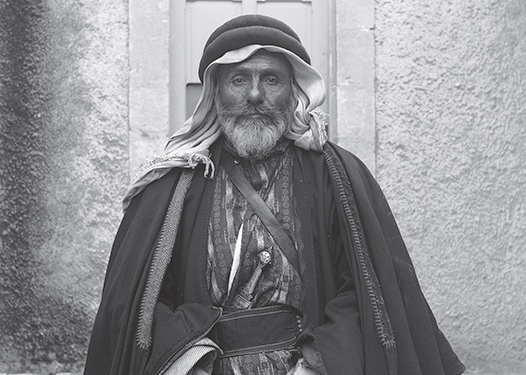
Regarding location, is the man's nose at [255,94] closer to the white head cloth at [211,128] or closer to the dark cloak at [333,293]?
the white head cloth at [211,128]

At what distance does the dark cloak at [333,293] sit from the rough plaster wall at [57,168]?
2.10 meters

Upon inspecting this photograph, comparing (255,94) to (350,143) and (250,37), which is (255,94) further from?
(350,143)

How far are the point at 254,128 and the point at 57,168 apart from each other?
245cm

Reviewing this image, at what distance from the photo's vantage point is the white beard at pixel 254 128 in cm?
315

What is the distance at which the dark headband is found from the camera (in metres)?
3.16

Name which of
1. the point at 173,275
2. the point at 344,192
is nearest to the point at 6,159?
the point at 173,275

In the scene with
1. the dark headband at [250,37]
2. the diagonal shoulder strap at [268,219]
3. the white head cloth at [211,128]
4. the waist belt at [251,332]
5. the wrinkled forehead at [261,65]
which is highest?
the dark headband at [250,37]

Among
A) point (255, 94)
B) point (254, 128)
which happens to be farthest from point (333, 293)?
point (255, 94)

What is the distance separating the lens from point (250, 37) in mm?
3152

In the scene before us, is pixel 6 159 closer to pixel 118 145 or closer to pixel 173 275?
pixel 118 145

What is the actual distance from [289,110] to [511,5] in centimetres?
268

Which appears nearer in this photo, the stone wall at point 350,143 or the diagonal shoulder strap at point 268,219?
the diagonal shoulder strap at point 268,219

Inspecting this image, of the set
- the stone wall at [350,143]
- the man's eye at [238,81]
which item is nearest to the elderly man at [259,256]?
the man's eye at [238,81]

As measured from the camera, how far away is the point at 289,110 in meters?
3.26
